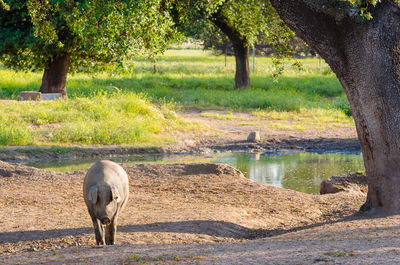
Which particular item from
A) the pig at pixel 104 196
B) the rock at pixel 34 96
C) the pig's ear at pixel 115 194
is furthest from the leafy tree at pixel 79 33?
the pig's ear at pixel 115 194

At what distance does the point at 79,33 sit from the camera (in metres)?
12.7

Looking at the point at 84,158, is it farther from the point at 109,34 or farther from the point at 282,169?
the point at 109,34

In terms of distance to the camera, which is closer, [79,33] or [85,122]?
[79,33]

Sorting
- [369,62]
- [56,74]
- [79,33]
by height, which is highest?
[79,33]

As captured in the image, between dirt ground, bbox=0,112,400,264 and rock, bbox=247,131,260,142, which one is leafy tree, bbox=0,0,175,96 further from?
rock, bbox=247,131,260,142

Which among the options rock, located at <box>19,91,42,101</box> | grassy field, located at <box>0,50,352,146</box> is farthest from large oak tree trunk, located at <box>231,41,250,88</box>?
rock, located at <box>19,91,42,101</box>

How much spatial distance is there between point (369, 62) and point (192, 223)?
→ 3.78 metres

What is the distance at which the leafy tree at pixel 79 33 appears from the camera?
10617mm

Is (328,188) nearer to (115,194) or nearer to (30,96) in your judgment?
(115,194)

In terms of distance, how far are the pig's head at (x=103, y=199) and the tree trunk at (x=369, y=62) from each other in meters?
4.27

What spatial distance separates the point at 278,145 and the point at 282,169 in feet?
11.3

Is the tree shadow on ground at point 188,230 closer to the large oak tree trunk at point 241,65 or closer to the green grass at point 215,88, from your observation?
the green grass at point 215,88

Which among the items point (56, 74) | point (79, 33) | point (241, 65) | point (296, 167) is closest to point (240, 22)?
point (241, 65)

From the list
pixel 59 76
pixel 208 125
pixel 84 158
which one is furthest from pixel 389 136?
pixel 59 76
